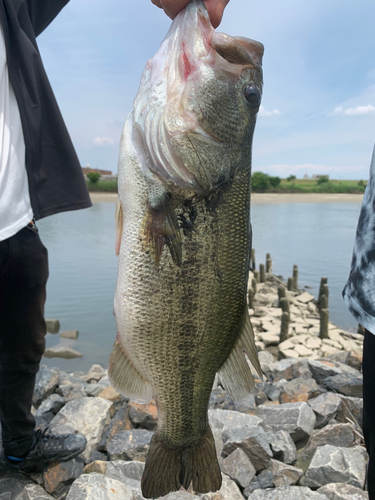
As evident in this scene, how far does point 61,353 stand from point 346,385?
6.82 m

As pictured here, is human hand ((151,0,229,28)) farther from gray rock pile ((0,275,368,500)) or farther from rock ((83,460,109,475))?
rock ((83,460,109,475))

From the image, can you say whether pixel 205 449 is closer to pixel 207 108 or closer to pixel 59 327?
pixel 207 108

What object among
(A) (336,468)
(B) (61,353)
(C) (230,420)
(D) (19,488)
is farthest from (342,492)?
(B) (61,353)

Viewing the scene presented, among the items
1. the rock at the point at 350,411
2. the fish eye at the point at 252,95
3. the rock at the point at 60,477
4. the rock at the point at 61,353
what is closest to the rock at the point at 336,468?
the rock at the point at 350,411

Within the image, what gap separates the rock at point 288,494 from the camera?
265 centimetres

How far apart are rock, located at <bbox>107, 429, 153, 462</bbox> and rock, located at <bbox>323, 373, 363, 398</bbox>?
2.80m

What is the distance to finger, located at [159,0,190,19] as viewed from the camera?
1.53m

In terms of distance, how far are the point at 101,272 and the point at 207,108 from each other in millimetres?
18114

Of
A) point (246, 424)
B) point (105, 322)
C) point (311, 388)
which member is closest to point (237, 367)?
point (246, 424)

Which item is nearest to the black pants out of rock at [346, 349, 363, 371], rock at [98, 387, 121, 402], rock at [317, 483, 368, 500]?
rock at [98, 387, 121, 402]

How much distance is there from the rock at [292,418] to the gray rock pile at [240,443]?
0.01 metres

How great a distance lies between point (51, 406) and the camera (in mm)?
4273

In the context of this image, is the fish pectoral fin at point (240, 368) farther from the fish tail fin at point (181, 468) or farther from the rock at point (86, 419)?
the rock at point (86, 419)

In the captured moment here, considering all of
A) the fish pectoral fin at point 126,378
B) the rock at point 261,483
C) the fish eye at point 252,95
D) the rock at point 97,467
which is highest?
the fish eye at point 252,95
